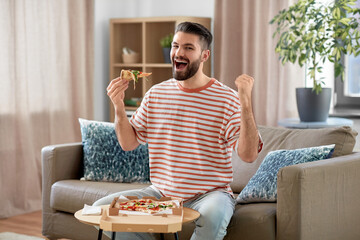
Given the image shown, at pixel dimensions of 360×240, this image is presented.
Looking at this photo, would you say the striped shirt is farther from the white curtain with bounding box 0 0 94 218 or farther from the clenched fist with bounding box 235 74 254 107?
the white curtain with bounding box 0 0 94 218

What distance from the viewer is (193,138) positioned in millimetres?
2588

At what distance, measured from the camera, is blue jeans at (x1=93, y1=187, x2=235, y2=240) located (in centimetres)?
237

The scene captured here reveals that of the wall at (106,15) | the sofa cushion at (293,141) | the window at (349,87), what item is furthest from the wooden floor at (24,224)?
the window at (349,87)

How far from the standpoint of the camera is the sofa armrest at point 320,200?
2561mm

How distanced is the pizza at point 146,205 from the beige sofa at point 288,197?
0.48 metres

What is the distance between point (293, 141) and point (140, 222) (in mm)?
1313

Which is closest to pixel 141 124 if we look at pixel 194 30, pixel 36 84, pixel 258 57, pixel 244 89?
pixel 194 30

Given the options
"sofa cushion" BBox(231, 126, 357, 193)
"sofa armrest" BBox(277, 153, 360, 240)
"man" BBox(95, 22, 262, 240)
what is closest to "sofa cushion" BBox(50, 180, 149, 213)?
"sofa cushion" BBox(231, 126, 357, 193)

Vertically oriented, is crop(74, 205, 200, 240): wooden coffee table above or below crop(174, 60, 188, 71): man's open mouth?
below

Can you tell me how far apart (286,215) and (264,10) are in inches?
98.3

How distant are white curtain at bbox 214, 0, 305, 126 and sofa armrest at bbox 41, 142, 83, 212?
1.73 m

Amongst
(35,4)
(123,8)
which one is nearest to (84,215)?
(35,4)

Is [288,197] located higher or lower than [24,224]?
higher

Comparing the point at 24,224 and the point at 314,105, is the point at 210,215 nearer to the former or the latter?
the point at 314,105
